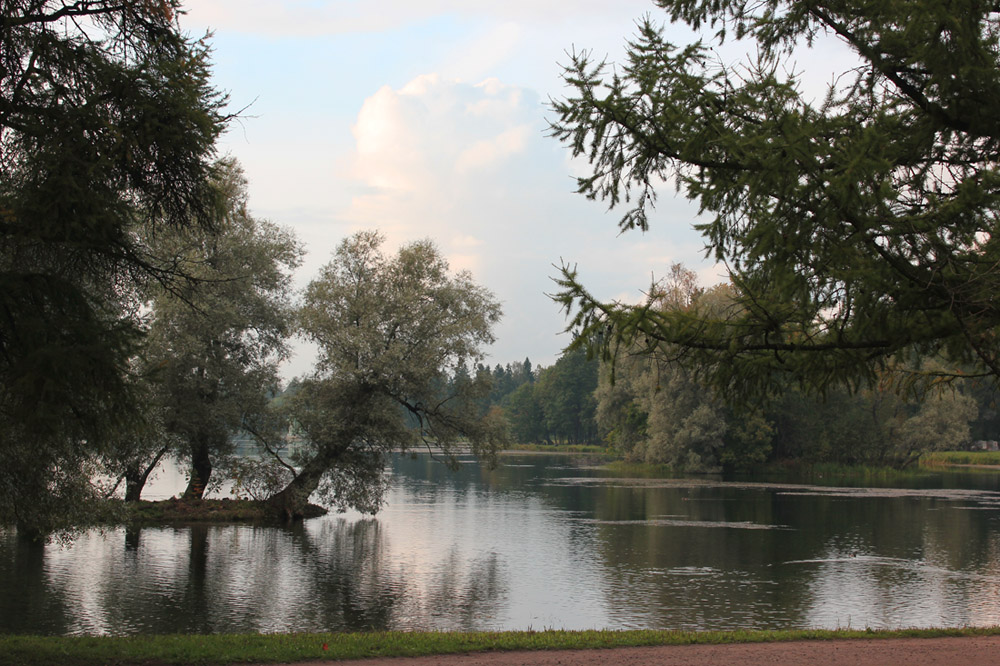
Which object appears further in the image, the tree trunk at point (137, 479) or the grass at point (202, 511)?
the grass at point (202, 511)

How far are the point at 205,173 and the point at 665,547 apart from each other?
19073 mm

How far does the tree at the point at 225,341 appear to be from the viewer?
28.2m

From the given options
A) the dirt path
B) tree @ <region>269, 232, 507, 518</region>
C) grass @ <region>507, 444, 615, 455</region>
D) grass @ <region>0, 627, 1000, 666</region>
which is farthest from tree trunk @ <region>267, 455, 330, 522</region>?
grass @ <region>507, 444, 615, 455</region>

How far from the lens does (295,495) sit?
30984mm

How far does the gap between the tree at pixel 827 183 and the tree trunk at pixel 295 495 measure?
905 inches

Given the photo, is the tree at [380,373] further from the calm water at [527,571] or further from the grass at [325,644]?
the grass at [325,644]

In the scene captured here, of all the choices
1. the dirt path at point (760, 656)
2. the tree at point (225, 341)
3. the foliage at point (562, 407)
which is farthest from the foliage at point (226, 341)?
the foliage at point (562, 407)

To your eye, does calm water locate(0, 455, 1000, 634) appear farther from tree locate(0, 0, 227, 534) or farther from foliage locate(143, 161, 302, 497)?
tree locate(0, 0, 227, 534)

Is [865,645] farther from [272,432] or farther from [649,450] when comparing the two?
[649,450]

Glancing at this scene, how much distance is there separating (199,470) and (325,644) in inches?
856

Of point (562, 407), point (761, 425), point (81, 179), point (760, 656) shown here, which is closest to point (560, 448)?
point (562, 407)

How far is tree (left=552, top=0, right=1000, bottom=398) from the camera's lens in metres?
6.81

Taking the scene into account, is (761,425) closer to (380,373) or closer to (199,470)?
(380,373)

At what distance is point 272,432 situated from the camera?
30734 mm
